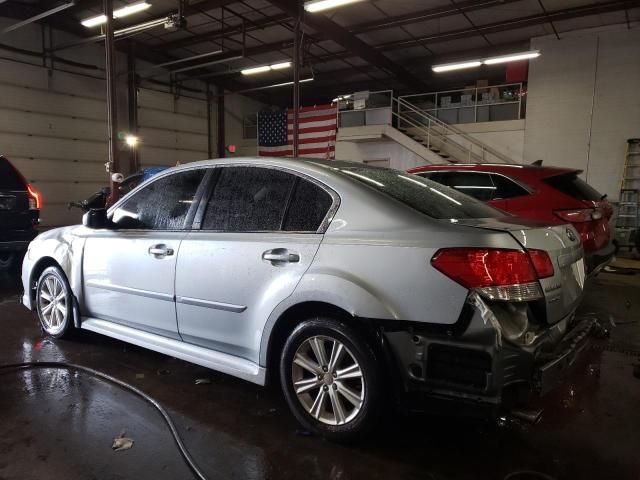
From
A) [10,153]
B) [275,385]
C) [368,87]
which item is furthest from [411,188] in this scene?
[368,87]

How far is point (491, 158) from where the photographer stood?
1423cm

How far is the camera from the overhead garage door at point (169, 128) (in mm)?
17266

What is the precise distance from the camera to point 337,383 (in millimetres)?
2361

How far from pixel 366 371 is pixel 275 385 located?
112 centimetres

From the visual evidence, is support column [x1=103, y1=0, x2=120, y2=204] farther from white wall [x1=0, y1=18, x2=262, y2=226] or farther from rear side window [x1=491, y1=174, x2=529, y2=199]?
rear side window [x1=491, y1=174, x2=529, y2=199]

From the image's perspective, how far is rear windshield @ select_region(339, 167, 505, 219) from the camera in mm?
2432

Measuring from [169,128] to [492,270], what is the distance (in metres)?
18.1

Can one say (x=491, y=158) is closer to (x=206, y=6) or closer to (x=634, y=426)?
(x=206, y=6)

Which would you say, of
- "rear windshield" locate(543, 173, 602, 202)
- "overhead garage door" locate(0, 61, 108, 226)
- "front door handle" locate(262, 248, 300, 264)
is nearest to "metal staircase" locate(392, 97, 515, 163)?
"rear windshield" locate(543, 173, 602, 202)

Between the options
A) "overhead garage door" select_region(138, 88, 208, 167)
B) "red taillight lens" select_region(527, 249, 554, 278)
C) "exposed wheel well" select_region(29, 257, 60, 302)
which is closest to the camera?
"red taillight lens" select_region(527, 249, 554, 278)

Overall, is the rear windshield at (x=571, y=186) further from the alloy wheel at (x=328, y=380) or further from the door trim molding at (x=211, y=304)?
the door trim molding at (x=211, y=304)

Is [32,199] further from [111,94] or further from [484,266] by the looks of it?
[484,266]

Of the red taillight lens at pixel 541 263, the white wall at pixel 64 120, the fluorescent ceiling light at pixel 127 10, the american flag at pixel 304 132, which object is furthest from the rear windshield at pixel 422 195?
the white wall at pixel 64 120

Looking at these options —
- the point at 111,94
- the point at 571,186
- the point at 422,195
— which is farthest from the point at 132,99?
the point at 422,195
